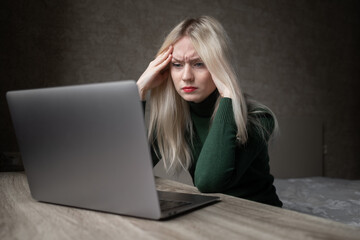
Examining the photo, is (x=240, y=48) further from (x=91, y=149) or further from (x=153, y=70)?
(x=91, y=149)

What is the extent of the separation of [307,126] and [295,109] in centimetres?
19

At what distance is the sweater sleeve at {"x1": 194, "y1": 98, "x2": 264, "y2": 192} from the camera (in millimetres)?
943

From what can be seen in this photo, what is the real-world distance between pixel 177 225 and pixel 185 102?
859mm

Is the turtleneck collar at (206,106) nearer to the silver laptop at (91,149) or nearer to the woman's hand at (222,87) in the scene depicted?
the woman's hand at (222,87)

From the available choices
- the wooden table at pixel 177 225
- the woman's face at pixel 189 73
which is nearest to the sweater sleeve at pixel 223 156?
the woman's face at pixel 189 73

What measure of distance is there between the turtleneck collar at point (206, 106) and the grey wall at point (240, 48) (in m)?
0.19

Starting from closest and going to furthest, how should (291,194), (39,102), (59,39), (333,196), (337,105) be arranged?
(39,102), (333,196), (291,194), (59,39), (337,105)

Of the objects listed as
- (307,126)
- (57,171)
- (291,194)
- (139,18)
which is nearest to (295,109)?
(307,126)

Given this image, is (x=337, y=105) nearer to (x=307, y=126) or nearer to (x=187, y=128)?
(x=307, y=126)

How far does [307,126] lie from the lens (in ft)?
9.87

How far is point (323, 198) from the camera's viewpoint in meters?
1.61

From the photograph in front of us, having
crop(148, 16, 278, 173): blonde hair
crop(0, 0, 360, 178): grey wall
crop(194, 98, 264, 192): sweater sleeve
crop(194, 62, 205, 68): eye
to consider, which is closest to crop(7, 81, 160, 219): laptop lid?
crop(194, 98, 264, 192): sweater sleeve

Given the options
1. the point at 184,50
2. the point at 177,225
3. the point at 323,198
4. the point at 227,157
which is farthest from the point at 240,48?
the point at 177,225

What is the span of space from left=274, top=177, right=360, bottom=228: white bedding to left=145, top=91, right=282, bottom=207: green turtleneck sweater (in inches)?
9.6
